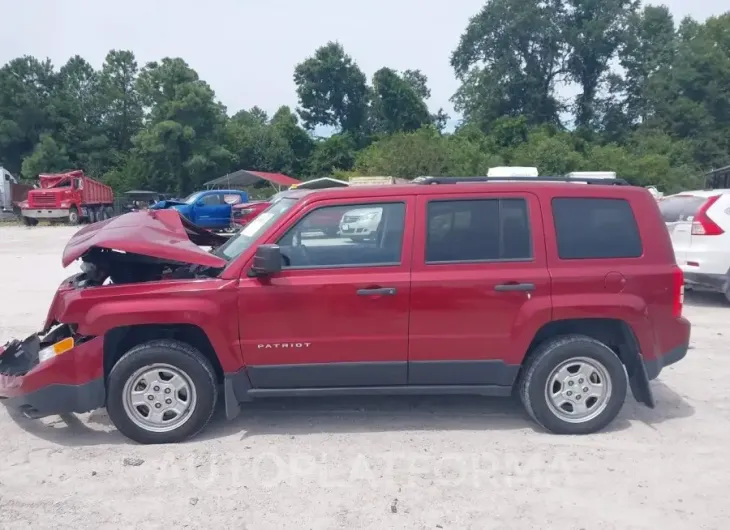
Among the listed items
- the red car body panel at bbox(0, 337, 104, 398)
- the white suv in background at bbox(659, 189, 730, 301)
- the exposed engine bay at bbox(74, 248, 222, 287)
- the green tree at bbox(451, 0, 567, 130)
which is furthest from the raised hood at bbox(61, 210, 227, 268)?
the green tree at bbox(451, 0, 567, 130)

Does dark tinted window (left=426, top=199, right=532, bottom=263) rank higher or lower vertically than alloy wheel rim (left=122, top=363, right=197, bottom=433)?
higher

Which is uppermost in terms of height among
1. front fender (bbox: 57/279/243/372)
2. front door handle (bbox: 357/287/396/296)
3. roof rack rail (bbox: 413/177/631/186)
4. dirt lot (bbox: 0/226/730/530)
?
roof rack rail (bbox: 413/177/631/186)

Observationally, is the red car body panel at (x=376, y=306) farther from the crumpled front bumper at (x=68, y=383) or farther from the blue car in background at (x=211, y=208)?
the blue car in background at (x=211, y=208)

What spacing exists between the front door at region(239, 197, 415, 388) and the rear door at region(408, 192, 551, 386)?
0.12 m

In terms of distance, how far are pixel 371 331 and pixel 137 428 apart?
70.5 inches

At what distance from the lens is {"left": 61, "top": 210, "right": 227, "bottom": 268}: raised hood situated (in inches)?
188

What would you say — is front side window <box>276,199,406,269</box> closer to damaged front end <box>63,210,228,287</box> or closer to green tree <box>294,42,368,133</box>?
damaged front end <box>63,210,228,287</box>

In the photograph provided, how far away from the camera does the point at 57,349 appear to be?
4859mm

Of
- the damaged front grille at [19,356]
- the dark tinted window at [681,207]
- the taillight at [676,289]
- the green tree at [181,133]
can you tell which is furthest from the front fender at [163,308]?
the green tree at [181,133]

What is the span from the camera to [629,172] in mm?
38281

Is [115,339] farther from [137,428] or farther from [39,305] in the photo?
[39,305]

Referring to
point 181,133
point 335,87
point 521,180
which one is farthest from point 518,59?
point 521,180

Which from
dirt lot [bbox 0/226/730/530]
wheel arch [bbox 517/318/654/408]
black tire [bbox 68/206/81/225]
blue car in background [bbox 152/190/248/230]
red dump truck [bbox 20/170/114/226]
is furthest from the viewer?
black tire [bbox 68/206/81/225]

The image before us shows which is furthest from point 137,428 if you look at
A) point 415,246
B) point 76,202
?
point 76,202
